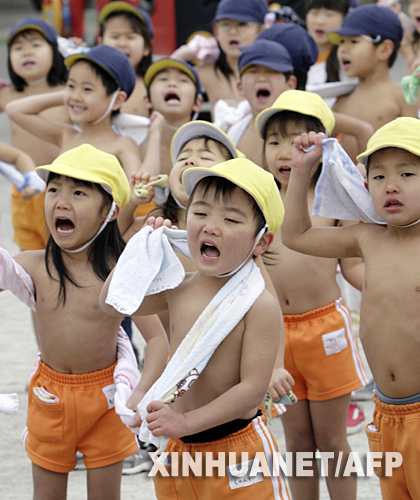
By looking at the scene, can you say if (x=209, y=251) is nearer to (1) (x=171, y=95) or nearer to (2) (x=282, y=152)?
(2) (x=282, y=152)

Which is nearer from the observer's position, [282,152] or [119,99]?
[282,152]

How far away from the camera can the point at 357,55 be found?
5.27 meters

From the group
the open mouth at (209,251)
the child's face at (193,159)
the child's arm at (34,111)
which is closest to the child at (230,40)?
the child's arm at (34,111)

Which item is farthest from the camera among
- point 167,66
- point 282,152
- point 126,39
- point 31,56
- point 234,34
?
point 234,34

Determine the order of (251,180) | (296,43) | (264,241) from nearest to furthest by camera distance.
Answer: (251,180)
(264,241)
(296,43)

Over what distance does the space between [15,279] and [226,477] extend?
3.49 ft

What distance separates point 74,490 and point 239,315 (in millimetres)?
1737

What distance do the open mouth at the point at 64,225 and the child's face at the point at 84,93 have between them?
1443mm

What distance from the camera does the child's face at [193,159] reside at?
133 inches

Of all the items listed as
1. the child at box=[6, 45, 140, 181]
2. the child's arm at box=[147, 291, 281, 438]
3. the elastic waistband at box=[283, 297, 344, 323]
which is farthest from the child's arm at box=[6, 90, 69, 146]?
the child's arm at box=[147, 291, 281, 438]

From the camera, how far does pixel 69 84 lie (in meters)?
4.45

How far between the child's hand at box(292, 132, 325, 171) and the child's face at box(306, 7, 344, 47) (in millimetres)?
3959

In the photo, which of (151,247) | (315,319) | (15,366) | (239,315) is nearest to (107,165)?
(151,247)

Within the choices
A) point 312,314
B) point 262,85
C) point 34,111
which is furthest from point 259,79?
point 312,314
